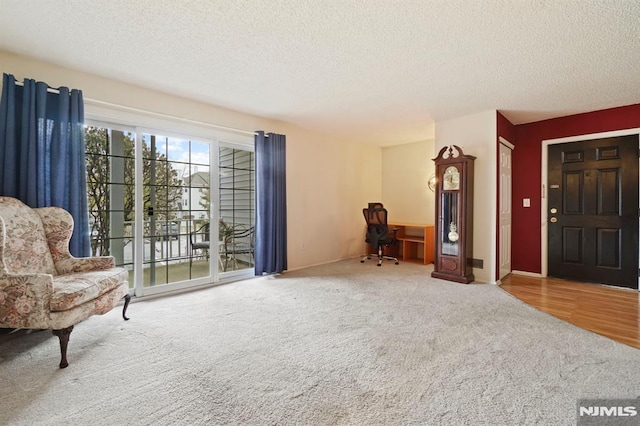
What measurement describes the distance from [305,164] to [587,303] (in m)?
4.16

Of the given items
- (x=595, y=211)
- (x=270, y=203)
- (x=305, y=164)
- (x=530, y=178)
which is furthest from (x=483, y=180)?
(x=270, y=203)

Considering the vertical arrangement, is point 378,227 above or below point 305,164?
below

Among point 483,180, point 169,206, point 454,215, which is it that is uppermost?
point 483,180

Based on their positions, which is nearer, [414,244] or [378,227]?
[378,227]

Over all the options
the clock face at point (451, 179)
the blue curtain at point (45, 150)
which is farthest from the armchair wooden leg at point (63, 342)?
the clock face at point (451, 179)

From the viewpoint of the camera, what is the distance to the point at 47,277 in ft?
6.63

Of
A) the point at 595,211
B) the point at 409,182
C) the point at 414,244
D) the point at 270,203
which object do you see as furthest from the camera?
the point at 409,182

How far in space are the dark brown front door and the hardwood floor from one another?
265 millimetres

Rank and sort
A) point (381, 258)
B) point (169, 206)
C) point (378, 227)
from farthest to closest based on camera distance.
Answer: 1. point (381, 258)
2. point (378, 227)
3. point (169, 206)

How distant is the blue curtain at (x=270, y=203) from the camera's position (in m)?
4.30

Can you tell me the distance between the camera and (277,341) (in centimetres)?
229

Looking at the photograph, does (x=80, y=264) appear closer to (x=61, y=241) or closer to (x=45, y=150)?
(x=61, y=241)

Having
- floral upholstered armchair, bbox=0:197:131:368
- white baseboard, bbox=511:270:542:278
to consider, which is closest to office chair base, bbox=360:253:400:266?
white baseboard, bbox=511:270:542:278

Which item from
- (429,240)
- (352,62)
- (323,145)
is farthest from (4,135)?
(429,240)
